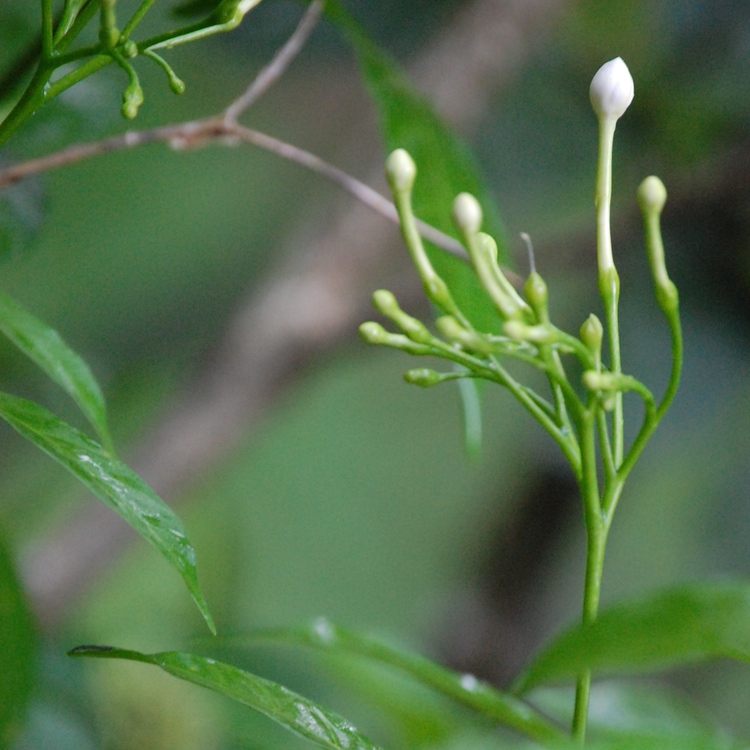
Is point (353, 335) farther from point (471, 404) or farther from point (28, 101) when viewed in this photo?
point (28, 101)

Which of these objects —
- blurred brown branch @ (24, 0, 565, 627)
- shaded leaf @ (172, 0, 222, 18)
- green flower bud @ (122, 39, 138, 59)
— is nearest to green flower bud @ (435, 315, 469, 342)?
green flower bud @ (122, 39, 138, 59)

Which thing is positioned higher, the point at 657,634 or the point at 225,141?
the point at 225,141

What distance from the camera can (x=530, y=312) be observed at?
224 millimetres

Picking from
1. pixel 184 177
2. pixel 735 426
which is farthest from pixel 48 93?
pixel 184 177

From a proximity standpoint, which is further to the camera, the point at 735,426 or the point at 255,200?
the point at 255,200

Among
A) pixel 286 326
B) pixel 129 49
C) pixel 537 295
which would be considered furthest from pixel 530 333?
pixel 286 326

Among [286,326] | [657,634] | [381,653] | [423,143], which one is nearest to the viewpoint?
[657,634]

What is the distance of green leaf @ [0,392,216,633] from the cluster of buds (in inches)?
2.6

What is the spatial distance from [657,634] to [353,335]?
0.63 meters

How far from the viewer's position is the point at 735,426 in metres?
1.08

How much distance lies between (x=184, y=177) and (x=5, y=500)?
1.75ft

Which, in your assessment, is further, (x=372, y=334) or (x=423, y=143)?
(x=423, y=143)

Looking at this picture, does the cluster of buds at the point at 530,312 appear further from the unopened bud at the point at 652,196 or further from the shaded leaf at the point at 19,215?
the shaded leaf at the point at 19,215

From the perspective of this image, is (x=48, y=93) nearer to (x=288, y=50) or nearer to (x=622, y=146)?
(x=288, y=50)
